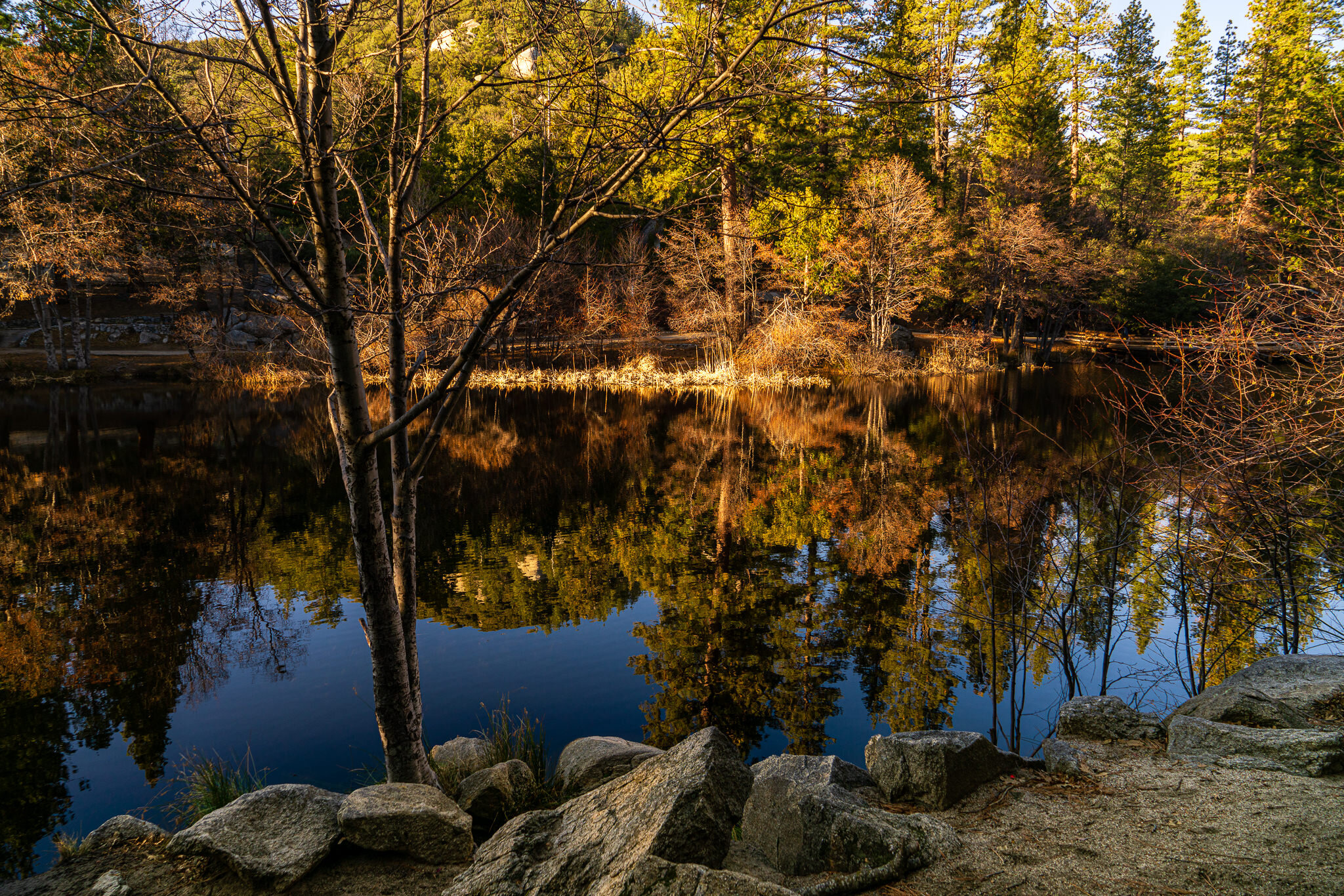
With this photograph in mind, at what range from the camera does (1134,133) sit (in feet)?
184

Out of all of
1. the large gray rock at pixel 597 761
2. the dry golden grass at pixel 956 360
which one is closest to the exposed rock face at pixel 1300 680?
the large gray rock at pixel 597 761

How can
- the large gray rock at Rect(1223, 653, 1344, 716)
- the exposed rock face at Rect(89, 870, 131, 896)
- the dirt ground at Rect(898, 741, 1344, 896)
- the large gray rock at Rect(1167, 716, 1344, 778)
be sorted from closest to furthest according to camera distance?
the dirt ground at Rect(898, 741, 1344, 896) → the exposed rock face at Rect(89, 870, 131, 896) → the large gray rock at Rect(1167, 716, 1344, 778) → the large gray rock at Rect(1223, 653, 1344, 716)

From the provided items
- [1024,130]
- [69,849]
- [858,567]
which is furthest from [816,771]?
[1024,130]

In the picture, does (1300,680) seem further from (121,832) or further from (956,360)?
(956,360)

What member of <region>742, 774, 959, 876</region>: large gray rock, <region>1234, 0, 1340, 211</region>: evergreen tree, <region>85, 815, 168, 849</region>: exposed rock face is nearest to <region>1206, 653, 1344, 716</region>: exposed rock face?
<region>742, 774, 959, 876</region>: large gray rock

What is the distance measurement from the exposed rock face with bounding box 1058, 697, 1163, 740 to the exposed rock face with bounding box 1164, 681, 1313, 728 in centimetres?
14

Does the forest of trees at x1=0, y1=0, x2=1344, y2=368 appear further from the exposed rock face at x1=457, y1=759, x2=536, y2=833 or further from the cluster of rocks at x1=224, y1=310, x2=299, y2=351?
the exposed rock face at x1=457, y1=759, x2=536, y2=833

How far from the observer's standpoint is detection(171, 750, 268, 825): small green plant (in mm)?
5156

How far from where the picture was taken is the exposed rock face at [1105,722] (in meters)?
5.16

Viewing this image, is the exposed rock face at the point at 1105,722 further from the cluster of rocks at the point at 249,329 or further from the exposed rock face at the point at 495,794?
the cluster of rocks at the point at 249,329

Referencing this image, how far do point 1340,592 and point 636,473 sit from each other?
11716mm

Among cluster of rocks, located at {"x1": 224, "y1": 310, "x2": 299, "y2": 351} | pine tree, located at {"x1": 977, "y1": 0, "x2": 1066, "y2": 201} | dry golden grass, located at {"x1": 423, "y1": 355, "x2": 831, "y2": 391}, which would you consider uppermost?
pine tree, located at {"x1": 977, "y1": 0, "x2": 1066, "y2": 201}

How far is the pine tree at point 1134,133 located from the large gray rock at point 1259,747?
50.0m

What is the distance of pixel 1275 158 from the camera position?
43.9 meters
